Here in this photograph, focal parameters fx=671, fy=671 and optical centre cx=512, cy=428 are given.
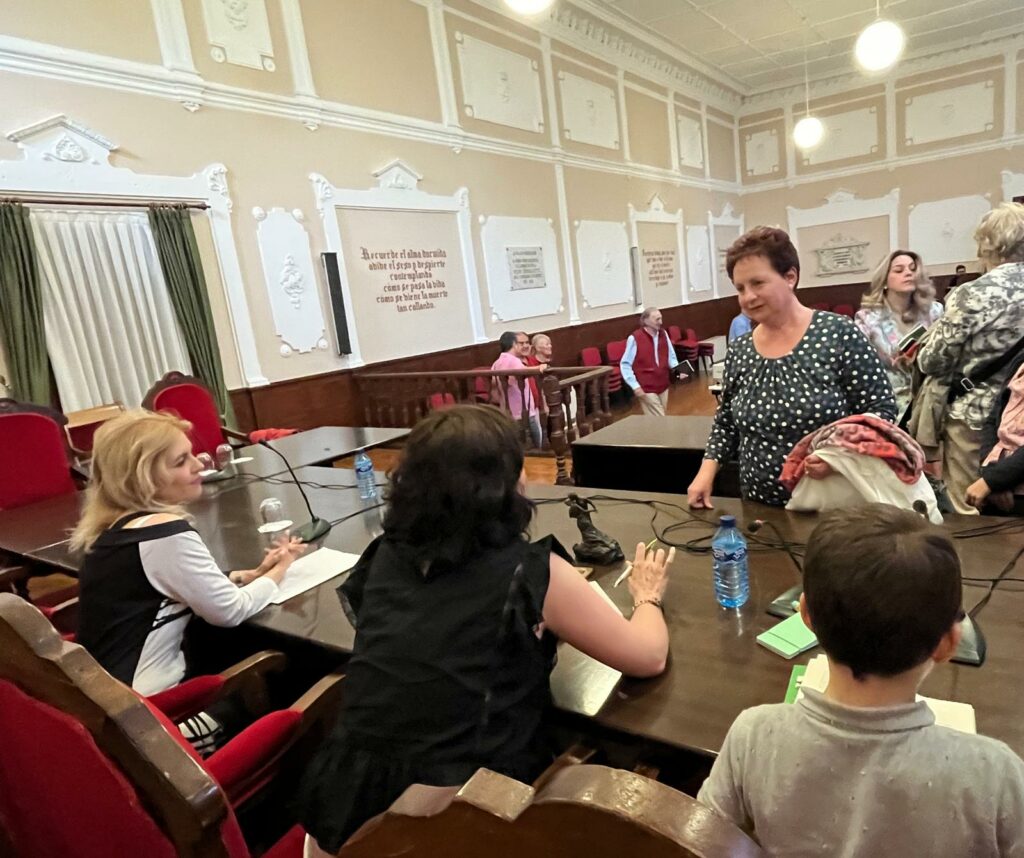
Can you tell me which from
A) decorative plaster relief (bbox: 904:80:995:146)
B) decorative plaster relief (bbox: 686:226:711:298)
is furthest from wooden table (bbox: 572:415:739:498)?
decorative plaster relief (bbox: 904:80:995:146)

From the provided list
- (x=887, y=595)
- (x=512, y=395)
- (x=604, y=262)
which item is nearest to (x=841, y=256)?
(x=604, y=262)

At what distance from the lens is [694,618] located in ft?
4.31

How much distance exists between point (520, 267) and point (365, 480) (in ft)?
17.9

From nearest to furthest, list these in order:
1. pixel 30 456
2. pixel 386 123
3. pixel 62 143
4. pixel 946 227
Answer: pixel 30 456
pixel 62 143
pixel 386 123
pixel 946 227

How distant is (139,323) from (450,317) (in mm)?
2972

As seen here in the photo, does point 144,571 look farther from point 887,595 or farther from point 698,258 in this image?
point 698,258

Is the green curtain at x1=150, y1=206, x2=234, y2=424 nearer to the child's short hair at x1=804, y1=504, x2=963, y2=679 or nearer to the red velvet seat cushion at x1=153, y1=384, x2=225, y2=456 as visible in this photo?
the red velvet seat cushion at x1=153, y1=384, x2=225, y2=456

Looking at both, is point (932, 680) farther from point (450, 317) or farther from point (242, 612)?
point (450, 317)

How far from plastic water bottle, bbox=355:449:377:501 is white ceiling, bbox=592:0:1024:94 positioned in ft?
24.5

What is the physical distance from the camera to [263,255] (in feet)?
17.2

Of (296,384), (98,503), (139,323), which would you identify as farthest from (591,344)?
(98,503)

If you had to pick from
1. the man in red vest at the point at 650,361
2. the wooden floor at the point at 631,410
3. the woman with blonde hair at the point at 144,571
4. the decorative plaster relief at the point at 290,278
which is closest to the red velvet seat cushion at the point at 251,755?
the woman with blonde hair at the point at 144,571

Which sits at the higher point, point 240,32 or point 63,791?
point 240,32

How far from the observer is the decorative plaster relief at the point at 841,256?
11.5 meters
